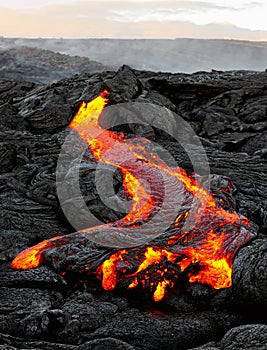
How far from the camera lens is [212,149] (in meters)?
14.0

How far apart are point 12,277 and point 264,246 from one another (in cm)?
568

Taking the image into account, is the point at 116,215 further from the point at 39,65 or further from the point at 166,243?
the point at 39,65

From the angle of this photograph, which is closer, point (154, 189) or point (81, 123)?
point (154, 189)

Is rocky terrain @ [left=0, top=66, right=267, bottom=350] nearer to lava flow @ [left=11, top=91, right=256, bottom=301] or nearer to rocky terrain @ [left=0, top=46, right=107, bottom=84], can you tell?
lava flow @ [left=11, top=91, right=256, bottom=301]

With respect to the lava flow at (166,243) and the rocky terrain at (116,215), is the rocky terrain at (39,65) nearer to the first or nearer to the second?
the rocky terrain at (116,215)

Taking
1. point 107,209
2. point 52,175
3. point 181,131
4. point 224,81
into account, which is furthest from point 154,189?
point 224,81

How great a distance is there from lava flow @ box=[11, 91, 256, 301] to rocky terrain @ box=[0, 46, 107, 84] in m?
22.0

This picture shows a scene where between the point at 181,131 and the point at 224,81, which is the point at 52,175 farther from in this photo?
the point at 224,81

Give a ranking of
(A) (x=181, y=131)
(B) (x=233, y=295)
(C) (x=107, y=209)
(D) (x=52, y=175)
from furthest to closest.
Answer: (A) (x=181, y=131), (D) (x=52, y=175), (C) (x=107, y=209), (B) (x=233, y=295)

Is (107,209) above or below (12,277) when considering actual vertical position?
above

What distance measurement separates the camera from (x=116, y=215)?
1077 centimetres

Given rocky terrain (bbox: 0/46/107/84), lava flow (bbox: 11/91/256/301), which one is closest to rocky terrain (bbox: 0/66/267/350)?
lava flow (bbox: 11/91/256/301)

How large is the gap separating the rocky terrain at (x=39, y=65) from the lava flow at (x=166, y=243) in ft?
72.2

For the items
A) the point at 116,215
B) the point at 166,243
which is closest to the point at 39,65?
the point at 116,215
